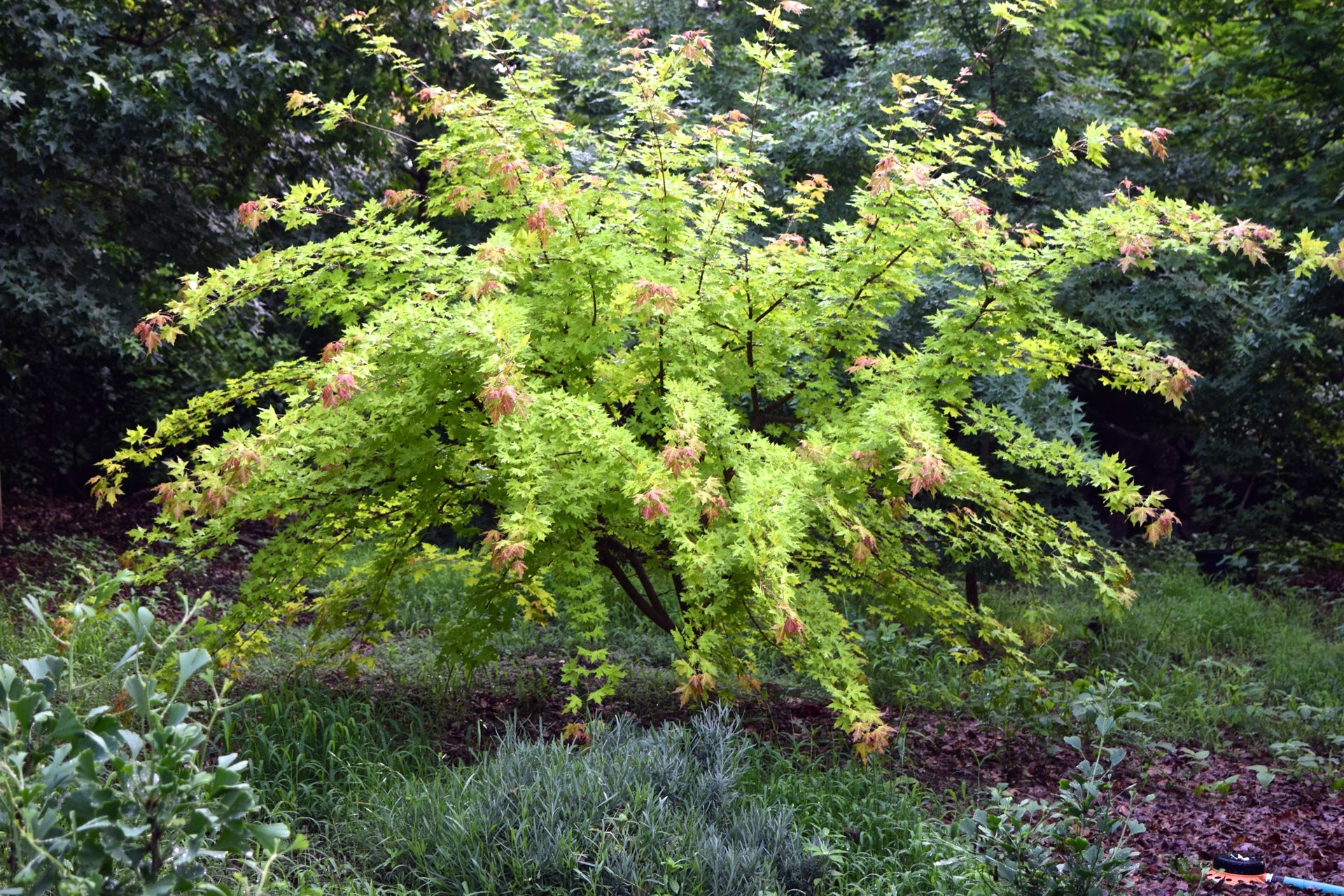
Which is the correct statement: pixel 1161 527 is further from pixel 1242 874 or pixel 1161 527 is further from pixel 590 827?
pixel 590 827

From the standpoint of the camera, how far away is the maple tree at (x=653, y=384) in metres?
3.75

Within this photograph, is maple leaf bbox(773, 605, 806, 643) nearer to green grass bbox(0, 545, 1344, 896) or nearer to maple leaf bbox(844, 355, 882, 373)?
green grass bbox(0, 545, 1344, 896)

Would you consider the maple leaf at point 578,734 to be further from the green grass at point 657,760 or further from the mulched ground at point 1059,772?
the mulched ground at point 1059,772

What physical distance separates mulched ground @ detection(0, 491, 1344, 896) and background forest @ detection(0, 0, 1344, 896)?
0.09 feet

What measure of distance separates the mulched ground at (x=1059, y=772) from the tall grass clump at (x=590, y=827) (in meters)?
0.66

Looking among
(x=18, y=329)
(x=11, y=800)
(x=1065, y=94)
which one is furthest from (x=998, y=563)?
(x=18, y=329)

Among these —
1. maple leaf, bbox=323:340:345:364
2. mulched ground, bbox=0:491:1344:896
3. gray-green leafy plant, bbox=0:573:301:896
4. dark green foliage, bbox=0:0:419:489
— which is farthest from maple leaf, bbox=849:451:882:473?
dark green foliage, bbox=0:0:419:489

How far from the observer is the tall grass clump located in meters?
3.14

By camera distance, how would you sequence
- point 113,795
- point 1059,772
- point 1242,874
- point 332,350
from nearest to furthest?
point 113,795 → point 1242,874 → point 332,350 → point 1059,772

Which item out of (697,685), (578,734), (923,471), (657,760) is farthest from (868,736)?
(578,734)

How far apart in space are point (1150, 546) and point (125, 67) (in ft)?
29.1

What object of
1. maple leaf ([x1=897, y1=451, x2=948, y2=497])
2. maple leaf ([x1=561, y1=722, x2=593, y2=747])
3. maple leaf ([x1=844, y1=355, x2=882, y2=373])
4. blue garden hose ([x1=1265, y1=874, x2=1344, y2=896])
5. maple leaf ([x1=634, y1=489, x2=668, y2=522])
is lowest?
maple leaf ([x1=561, y1=722, x2=593, y2=747])

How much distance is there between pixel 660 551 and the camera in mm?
4621

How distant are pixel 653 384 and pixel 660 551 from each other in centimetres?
75
